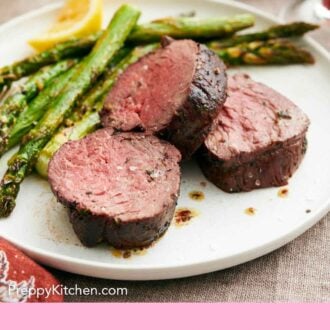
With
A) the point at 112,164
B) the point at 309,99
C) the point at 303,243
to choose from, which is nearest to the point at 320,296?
the point at 303,243

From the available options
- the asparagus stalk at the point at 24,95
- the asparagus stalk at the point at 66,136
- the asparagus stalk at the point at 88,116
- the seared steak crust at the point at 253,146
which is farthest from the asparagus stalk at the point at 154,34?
the seared steak crust at the point at 253,146

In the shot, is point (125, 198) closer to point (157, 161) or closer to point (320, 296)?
point (157, 161)

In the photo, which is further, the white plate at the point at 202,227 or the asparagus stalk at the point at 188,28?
the asparagus stalk at the point at 188,28

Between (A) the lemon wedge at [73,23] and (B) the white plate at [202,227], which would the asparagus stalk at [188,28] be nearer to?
(A) the lemon wedge at [73,23]

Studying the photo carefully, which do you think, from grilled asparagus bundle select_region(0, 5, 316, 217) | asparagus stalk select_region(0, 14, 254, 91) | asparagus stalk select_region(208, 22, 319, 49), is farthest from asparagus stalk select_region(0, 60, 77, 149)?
asparagus stalk select_region(208, 22, 319, 49)

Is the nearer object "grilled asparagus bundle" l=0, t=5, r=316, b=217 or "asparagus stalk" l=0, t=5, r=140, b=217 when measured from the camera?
"asparagus stalk" l=0, t=5, r=140, b=217

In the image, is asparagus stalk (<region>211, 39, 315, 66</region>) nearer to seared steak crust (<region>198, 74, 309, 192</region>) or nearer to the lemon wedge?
seared steak crust (<region>198, 74, 309, 192</region>)

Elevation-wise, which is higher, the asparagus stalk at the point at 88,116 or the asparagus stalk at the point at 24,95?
the asparagus stalk at the point at 24,95
